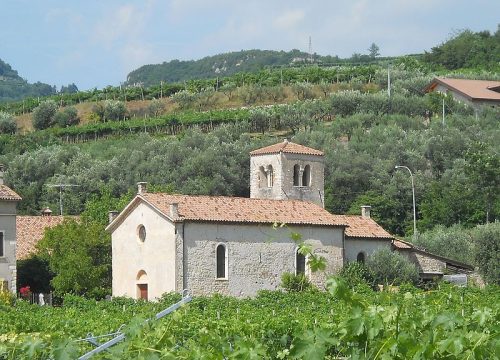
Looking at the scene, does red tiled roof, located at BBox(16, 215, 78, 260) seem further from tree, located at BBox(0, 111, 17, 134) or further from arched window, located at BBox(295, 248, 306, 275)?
tree, located at BBox(0, 111, 17, 134)

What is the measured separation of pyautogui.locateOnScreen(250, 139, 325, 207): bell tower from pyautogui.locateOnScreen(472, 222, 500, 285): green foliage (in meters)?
7.04

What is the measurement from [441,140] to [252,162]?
937 inches

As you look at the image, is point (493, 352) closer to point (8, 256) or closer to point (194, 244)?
point (194, 244)

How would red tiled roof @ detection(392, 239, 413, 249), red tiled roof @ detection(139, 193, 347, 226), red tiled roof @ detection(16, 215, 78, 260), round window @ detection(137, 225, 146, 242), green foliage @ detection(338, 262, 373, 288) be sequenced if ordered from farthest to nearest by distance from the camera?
red tiled roof @ detection(16, 215, 78, 260) < red tiled roof @ detection(392, 239, 413, 249) < green foliage @ detection(338, 262, 373, 288) < round window @ detection(137, 225, 146, 242) < red tiled roof @ detection(139, 193, 347, 226)

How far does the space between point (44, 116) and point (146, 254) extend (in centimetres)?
5287

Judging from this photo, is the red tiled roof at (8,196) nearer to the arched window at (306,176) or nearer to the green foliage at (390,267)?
the arched window at (306,176)

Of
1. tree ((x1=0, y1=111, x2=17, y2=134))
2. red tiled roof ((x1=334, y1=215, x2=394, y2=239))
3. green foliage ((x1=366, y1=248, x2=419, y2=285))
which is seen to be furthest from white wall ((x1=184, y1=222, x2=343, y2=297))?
tree ((x1=0, y1=111, x2=17, y2=134))

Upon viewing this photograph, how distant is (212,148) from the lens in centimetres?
6731

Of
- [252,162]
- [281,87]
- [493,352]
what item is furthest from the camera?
[281,87]

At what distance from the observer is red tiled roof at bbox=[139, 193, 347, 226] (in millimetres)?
40094

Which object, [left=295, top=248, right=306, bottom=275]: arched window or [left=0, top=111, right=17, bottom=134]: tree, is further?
[left=0, top=111, right=17, bottom=134]: tree

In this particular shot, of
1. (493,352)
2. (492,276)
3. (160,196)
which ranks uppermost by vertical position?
(493,352)

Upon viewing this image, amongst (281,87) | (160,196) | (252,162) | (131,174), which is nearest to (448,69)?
(281,87)

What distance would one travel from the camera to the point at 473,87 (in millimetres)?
86812
